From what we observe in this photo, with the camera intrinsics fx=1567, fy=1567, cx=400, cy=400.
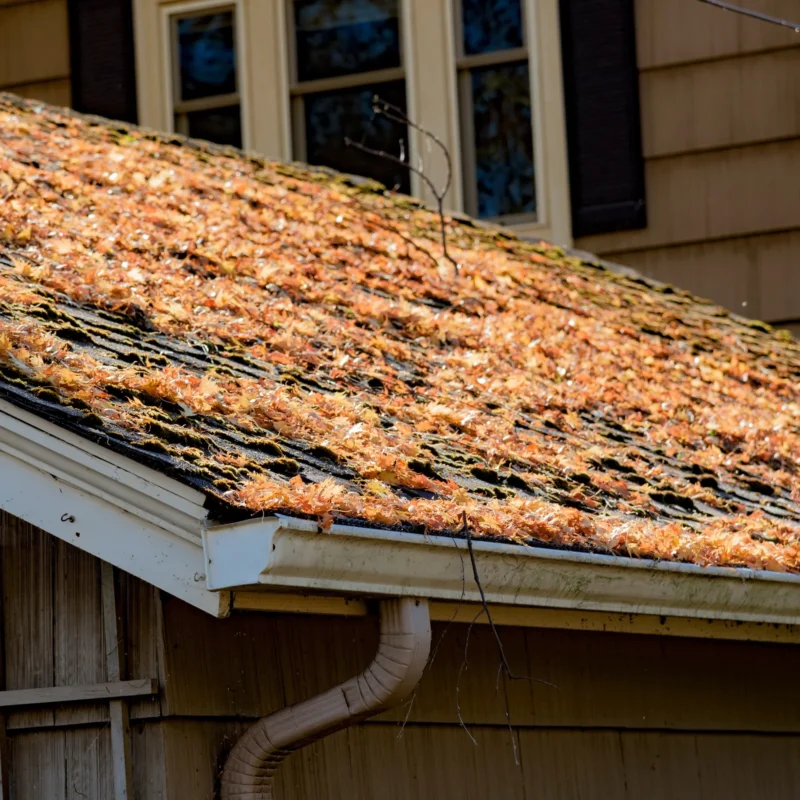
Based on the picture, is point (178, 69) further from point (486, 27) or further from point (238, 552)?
point (238, 552)

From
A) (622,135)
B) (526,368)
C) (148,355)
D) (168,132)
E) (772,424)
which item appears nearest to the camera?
(148,355)

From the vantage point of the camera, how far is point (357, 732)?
4.42m

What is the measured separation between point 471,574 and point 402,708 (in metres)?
0.82

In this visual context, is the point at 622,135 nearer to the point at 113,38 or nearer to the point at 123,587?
the point at 113,38

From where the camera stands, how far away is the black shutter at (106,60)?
35.8 feet

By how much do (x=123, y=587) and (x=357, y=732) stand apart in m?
0.89

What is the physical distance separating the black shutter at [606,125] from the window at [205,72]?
2395 millimetres

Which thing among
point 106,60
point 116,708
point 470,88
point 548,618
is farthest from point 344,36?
point 116,708

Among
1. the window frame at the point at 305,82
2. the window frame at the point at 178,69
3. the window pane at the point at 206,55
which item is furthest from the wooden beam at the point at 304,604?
the window pane at the point at 206,55

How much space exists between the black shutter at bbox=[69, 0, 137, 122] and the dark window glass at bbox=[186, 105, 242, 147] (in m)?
0.44

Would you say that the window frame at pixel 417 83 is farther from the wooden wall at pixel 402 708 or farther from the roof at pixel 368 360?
the wooden wall at pixel 402 708

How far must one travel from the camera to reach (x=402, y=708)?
4.57 metres

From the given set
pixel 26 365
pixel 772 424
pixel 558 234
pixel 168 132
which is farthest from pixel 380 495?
pixel 168 132

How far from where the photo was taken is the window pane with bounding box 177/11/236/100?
35.9 feet
